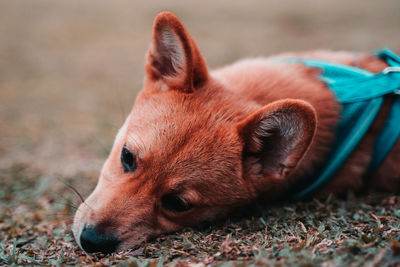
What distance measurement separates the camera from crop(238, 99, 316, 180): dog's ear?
2541 mm

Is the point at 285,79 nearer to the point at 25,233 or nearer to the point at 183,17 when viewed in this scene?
the point at 25,233

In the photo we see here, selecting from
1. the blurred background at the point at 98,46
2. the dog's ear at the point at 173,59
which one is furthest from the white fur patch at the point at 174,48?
the blurred background at the point at 98,46

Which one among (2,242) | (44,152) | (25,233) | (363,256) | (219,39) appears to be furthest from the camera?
(219,39)

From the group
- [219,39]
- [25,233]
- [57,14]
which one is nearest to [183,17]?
[219,39]

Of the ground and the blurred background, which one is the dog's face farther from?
the blurred background

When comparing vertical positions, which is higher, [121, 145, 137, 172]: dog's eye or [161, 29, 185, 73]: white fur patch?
[161, 29, 185, 73]: white fur patch

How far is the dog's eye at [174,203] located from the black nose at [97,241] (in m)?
0.45

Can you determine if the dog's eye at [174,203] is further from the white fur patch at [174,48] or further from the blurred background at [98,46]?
the blurred background at [98,46]

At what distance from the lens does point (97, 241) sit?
2.51 m

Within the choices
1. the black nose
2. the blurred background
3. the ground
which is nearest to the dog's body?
the black nose

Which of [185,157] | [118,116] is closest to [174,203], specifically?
[185,157]

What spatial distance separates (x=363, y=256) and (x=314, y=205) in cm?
114

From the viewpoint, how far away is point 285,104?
8.25 feet

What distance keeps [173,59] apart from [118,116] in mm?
3432
